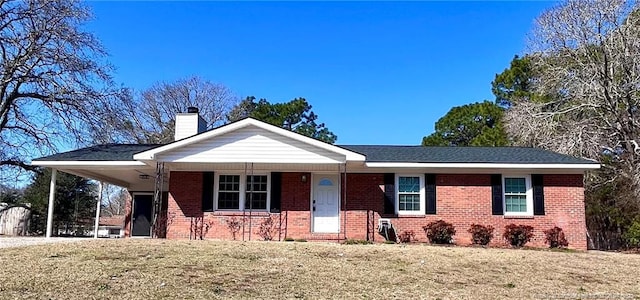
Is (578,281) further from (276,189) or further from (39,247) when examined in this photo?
(39,247)

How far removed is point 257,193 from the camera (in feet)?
57.0

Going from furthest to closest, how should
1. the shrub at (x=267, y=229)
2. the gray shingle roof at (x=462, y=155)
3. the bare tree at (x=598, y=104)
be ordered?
the bare tree at (x=598, y=104), the shrub at (x=267, y=229), the gray shingle roof at (x=462, y=155)

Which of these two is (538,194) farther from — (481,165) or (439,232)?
(439,232)

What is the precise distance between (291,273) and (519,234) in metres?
9.63

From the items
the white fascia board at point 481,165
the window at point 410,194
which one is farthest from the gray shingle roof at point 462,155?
the window at point 410,194

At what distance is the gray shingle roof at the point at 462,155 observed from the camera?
16766mm

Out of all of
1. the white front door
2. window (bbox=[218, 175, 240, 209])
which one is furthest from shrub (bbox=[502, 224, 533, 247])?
window (bbox=[218, 175, 240, 209])

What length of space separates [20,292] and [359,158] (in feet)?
32.2

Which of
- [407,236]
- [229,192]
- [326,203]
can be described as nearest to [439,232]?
[407,236]

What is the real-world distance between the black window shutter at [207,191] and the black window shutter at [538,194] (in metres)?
10.0

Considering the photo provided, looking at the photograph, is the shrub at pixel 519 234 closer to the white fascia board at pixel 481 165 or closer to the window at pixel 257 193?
the white fascia board at pixel 481 165

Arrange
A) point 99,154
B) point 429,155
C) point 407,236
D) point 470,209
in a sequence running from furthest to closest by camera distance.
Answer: point 99,154, point 429,155, point 470,209, point 407,236

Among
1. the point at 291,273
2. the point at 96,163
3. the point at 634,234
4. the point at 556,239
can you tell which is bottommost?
the point at 291,273

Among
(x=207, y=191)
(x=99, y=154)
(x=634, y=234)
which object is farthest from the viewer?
(x=634, y=234)
